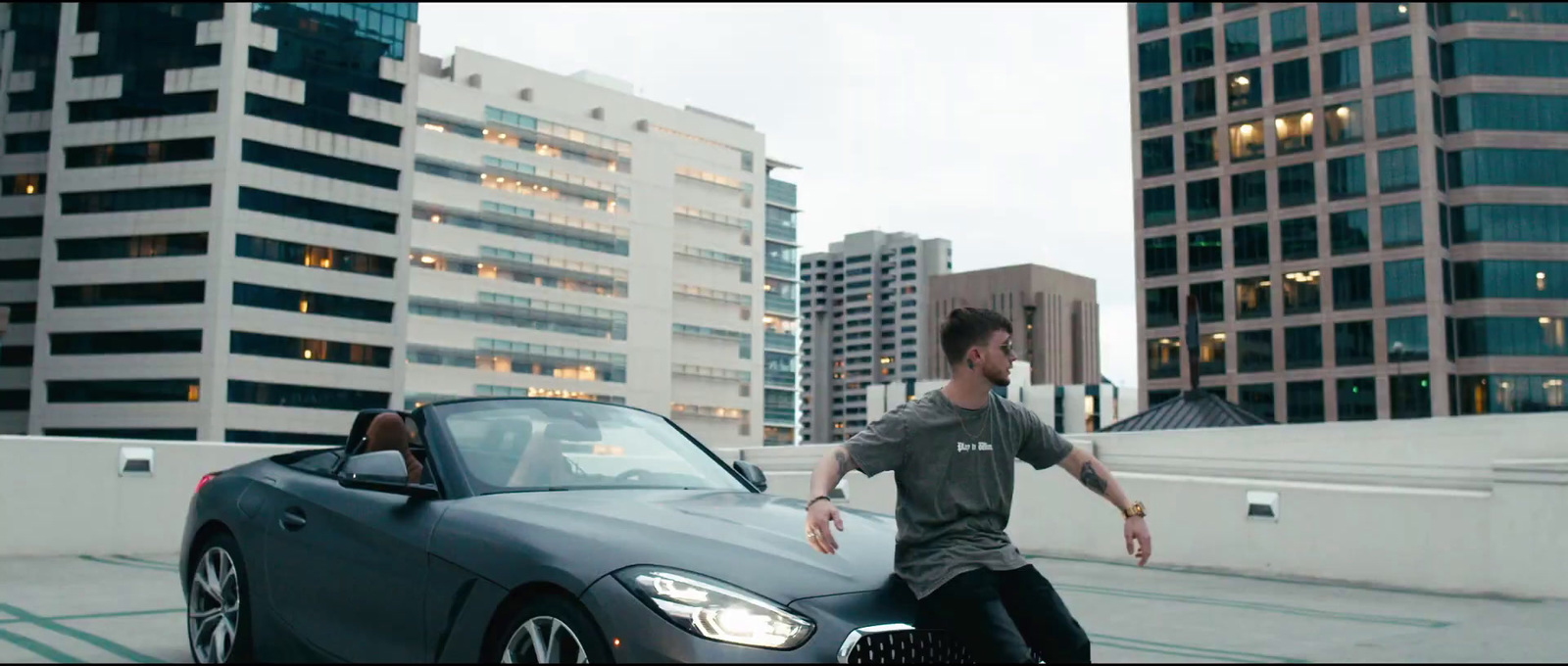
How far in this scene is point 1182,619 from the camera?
8211mm

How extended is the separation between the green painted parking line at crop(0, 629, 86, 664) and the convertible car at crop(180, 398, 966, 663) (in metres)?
0.65

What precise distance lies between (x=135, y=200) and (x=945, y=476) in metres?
101

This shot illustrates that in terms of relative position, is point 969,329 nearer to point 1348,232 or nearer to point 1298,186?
point 1348,232

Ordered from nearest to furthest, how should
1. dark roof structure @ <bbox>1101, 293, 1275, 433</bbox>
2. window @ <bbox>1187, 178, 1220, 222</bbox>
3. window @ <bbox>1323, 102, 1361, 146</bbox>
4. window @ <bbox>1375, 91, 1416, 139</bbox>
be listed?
dark roof structure @ <bbox>1101, 293, 1275, 433</bbox> < window @ <bbox>1375, 91, 1416, 139</bbox> < window @ <bbox>1323, 102, 1361, 146</bbox> < window @ <bbox>1187, 178, 1220, 222</bbox>

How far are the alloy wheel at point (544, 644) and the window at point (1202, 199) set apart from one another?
83.9 meters

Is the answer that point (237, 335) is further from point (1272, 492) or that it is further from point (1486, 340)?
point (1272, 492)

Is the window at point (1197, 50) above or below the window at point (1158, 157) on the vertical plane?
above

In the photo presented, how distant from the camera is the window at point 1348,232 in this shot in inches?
2958

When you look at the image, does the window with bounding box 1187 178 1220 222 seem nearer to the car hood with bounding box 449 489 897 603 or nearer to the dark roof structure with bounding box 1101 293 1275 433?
the dark roof structure with bounding box 1101 293 1275 433

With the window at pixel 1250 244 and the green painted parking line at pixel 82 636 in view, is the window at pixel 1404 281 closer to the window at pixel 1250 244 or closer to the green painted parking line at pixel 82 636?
the window at pixel 1250 244

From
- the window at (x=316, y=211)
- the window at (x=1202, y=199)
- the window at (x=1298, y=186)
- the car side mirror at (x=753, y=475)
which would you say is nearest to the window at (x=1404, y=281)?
the window at (x=1298, y=186)

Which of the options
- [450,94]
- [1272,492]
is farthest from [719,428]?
[1272,492]

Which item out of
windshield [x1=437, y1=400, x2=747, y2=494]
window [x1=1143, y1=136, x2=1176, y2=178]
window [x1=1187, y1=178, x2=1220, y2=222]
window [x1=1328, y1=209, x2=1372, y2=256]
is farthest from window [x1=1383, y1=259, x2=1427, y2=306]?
windshield [x1=437, y1=400, x2=747, y2=494]

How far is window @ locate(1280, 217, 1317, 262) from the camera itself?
7744 cm
